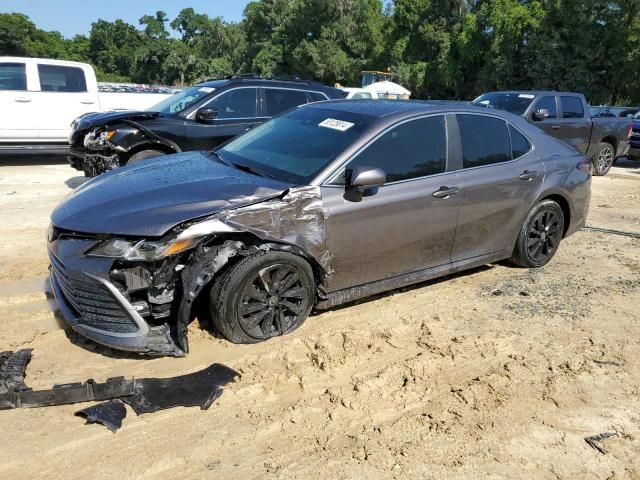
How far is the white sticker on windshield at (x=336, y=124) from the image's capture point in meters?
4.54

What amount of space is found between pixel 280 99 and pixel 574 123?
6732 mm

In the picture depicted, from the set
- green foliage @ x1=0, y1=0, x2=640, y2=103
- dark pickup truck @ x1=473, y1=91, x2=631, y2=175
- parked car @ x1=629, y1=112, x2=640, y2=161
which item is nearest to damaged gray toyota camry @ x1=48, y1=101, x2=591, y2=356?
dark pickup truck @ x1=473, y1=91, x2=631, y2=175

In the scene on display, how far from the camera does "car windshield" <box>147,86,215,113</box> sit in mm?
8766

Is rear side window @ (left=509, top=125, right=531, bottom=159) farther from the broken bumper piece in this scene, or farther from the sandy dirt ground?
the broken bumper piece

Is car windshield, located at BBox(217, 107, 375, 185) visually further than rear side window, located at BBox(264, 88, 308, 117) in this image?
No

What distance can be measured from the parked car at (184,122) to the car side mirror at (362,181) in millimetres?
4689

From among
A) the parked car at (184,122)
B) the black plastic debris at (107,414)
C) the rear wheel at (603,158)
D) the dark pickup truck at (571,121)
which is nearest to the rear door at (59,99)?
the parked car at (184,122)

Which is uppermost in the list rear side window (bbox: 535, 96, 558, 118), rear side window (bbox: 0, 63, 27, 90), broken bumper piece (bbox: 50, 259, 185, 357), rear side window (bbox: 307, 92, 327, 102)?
rear side window (bbox: 0, 63, 27, 90)

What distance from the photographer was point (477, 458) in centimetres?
294

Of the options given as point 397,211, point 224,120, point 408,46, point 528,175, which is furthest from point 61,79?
point 408,46

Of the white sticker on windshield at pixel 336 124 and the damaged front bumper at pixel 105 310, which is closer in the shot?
the damaged front bumper at pixel 105 310

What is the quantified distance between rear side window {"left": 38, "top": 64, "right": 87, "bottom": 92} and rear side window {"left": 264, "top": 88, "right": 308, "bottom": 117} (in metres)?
5.10

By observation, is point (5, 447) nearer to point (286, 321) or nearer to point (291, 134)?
point (286, 321)

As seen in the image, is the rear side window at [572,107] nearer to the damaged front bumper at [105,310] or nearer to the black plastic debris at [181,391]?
the black plastic debris at [181,391]
